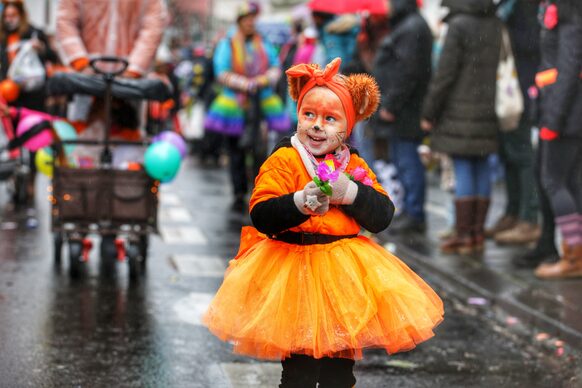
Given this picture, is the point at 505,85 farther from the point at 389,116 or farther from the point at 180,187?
the point at 180,187

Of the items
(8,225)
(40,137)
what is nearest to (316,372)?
(40,137)

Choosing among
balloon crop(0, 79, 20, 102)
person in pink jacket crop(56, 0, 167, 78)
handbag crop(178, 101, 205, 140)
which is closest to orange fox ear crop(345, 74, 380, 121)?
person in pink jacket crop(56, 0, 167, 78)

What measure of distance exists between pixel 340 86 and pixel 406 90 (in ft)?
23.3

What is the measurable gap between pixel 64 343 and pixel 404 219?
5.98 metres

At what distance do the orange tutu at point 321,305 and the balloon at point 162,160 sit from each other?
4.04 metres

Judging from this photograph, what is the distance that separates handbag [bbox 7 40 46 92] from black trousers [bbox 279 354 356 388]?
9.25m

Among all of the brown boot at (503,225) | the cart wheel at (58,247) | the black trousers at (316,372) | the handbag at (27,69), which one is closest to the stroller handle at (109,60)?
the cart wheel at (58,247)

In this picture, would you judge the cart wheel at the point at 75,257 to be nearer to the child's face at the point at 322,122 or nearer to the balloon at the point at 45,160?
the balloon at the point at 45,160

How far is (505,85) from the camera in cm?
1075

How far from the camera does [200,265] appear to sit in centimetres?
1012

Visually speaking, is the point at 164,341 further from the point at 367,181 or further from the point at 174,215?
the point at 174,215

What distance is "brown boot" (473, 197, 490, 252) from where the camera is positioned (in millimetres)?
10828

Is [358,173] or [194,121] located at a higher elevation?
[358,173]

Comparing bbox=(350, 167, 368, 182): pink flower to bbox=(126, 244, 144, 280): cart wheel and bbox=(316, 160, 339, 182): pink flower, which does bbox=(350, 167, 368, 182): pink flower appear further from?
bbox=(126, 244, 144, 280): cart wheel
